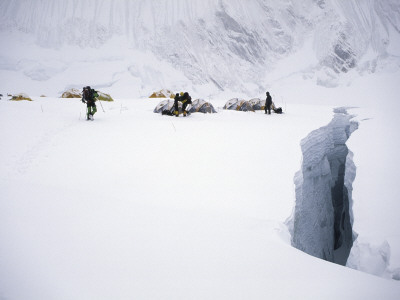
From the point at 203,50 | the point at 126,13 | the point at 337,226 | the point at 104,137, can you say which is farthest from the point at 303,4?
the point at 104,137

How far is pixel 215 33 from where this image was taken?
49812 millimetres

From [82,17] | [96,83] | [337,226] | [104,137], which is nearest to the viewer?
[104,137]

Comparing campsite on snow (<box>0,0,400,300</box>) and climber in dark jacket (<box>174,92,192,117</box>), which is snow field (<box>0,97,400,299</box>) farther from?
climber in dark jacket (<box>174,92,192,117</box>)

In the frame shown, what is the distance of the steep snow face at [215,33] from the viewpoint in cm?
3862

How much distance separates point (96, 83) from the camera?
33531 millimetres

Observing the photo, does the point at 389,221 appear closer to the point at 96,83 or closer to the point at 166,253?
the point at 166,253

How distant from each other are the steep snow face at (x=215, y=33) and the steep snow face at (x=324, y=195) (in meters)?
29.8

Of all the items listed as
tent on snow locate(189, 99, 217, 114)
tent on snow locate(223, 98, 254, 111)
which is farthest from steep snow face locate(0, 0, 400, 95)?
tent on snow locate(189, 99, 217, 114)

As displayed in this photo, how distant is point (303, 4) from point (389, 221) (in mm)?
65695

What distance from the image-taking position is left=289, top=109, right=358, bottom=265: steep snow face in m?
7.34

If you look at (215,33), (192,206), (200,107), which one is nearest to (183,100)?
(200,107)

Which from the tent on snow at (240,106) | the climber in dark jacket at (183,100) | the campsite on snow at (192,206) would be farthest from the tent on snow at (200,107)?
the tent on snow at (240,106)

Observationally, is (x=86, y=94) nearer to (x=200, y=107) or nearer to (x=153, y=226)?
(x=200, y=107)

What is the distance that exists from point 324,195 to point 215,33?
152ft
